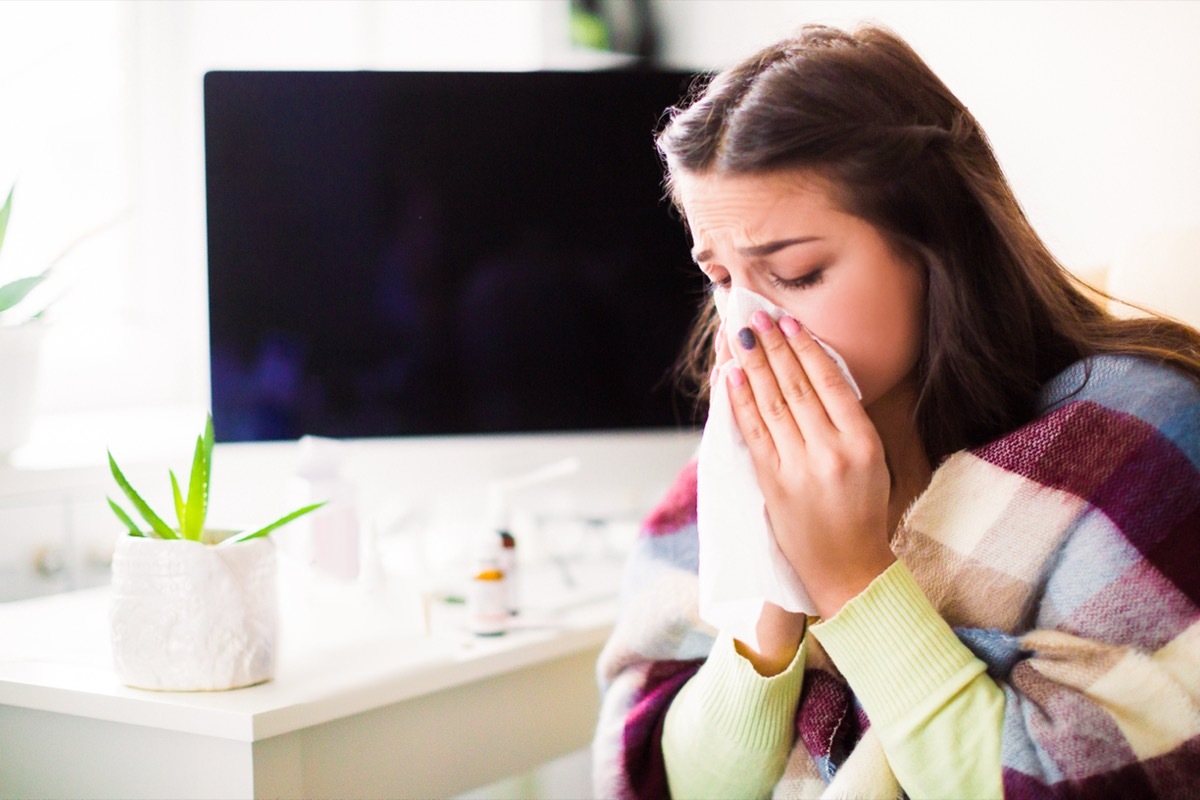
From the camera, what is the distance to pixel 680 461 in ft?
4.79

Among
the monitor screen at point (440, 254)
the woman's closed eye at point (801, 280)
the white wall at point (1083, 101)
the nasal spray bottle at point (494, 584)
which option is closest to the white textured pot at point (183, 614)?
the nasal spray bottle at point (494, 584)

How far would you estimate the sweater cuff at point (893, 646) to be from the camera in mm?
772

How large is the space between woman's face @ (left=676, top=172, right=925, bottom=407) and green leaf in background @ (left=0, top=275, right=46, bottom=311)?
646 mm

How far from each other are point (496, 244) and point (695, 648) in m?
0.52

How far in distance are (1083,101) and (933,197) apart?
0.44 m

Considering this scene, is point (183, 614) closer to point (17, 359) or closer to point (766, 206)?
point (17, 359)

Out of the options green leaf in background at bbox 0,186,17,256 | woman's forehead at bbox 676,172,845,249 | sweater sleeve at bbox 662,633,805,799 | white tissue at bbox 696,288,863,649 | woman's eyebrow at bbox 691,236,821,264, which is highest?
green leaf in background at bbox 0,186,17,256

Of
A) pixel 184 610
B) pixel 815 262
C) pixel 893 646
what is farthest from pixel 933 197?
pixel 184 610

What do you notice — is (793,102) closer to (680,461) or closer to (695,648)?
(695,648)

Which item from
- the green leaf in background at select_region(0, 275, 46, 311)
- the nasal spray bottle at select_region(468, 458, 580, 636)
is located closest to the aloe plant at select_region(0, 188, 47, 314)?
the green leaf in background at select_region(0, 275, 46, 311)

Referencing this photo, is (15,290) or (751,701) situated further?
(15,290)

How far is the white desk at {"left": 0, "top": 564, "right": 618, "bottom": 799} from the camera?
861 mm

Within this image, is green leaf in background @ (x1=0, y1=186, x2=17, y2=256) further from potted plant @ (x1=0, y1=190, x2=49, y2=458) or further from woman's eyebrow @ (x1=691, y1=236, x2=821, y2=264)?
woman's eyebrow @ (x1=691, y1=236, x2=821, y2=264)

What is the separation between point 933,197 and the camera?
0.85 meters
